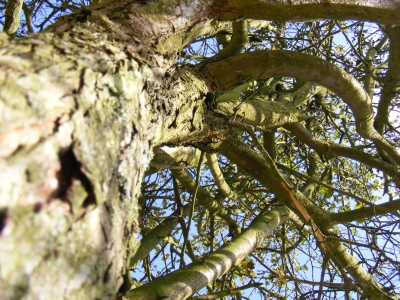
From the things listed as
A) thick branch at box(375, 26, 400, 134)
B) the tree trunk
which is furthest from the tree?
thick branch at box(375, 26, 400, 134)

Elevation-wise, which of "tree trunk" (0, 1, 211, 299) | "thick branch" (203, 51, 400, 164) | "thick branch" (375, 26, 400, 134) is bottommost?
"tree trunk" (0, 1, 211, 299)

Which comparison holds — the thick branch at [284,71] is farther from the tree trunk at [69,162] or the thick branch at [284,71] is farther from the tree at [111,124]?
the tree trunk at [69,162]

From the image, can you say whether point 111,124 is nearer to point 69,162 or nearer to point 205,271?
point 69,162

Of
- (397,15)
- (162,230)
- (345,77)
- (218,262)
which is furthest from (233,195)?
(397,15)

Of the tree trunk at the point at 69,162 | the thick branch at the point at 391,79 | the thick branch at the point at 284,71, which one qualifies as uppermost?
the thick branch at the point at 391,79

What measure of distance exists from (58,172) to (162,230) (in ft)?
9.51

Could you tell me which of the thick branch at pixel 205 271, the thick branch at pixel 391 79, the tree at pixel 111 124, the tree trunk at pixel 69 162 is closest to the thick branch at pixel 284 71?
the tree at pixel 111 124

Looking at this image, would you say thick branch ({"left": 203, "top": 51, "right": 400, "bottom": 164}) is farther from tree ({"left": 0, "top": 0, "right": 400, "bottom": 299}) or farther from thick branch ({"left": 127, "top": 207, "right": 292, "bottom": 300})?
thick branch ({"left": 127, "top": 207, "right": 292, "bottom": 300})

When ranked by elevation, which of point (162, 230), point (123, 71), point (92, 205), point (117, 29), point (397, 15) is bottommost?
point (92, 205)

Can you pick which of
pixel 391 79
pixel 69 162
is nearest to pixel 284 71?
pixel 391 79

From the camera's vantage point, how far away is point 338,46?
5.08 metres

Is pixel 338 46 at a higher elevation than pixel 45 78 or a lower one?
higher

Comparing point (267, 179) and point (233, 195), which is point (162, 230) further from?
point (267, 179)

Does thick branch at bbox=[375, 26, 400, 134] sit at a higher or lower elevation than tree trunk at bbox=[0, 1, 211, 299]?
higher
